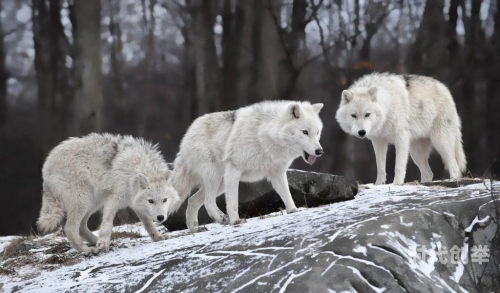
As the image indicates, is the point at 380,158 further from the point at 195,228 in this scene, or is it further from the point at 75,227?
the point at 75,227

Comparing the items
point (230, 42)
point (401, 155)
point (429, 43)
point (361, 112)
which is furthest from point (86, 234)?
point (429, 43)

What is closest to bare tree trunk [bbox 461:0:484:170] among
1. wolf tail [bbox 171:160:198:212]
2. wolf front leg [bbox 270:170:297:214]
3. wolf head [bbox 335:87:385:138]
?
wolf head [bbox 335:87:385:138]

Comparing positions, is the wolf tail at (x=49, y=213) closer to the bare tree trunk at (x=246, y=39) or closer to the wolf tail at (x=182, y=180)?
the wolf tail at (x=182, y=180)

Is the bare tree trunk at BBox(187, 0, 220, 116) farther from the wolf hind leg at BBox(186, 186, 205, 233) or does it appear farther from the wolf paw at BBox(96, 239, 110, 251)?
the wolf paw at BBox(96, 239, 110, 251)

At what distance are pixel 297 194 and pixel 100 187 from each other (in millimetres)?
2735

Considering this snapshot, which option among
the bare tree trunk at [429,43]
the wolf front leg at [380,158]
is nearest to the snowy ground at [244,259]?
the wolf front leg at [380,158]

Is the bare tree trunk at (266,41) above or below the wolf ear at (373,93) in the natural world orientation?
above

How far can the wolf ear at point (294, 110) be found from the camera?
671cm

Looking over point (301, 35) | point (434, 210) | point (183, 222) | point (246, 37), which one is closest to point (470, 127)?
point (301, 35)

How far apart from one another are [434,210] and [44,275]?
4.04m

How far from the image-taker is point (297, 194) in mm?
7879

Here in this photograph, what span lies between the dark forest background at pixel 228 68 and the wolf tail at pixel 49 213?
7.42 meters

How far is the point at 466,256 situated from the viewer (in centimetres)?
485

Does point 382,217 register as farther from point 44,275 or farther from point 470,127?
point 470,127
